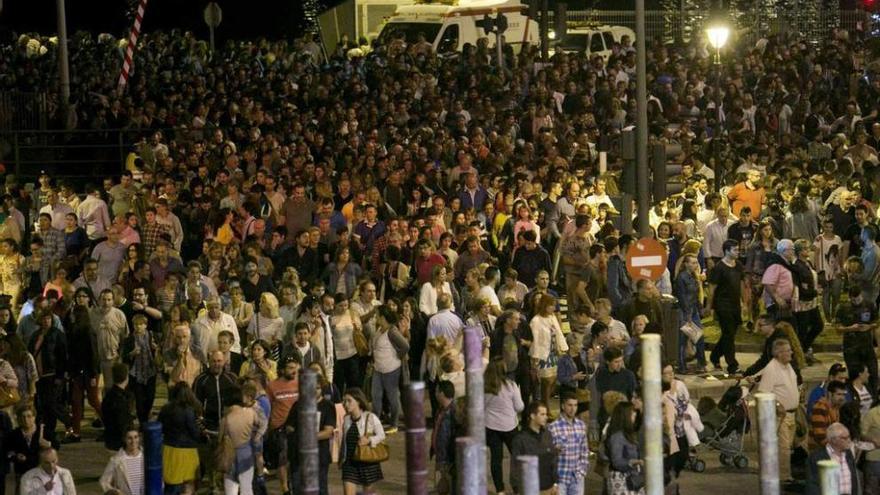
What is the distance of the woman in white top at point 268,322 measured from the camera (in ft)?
66.1

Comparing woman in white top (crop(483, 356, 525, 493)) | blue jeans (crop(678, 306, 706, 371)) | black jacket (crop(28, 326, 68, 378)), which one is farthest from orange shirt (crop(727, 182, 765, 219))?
black jacket (crop(28, 326, 68, 378))

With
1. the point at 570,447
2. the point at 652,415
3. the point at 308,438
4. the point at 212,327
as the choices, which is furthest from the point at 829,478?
the point at 212,327

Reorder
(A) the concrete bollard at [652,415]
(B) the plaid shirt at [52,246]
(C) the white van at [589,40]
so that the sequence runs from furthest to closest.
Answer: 1. (C) the white van at [589,40]
2. (B) the plaid shirt at [52,246]
3. (A) the concrete bollard at [652,415]

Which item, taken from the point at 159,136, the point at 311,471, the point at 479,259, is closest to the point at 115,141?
the point at 159,136

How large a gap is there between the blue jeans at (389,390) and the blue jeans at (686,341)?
3.69 m

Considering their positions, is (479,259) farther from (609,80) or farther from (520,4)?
(520,4)

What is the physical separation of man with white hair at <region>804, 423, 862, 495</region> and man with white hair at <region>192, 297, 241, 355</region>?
20.4 ft

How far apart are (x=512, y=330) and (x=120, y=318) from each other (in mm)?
3991

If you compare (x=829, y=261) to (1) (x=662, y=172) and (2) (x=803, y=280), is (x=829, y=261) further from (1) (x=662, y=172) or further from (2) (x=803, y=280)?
(1) (x=662, y=172)

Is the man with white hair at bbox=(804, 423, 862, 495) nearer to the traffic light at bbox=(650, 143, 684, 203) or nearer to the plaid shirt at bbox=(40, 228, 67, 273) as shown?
the traffic light at bbox=(650, 143, 684, 203)

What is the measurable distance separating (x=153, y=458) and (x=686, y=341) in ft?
35.3

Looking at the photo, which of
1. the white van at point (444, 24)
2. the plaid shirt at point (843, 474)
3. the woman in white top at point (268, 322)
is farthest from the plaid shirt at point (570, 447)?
the white van at point (444, 24)

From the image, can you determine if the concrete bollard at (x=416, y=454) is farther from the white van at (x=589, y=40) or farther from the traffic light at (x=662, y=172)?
the white van at (x=589, y=40)

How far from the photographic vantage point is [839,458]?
15750 millimetres
